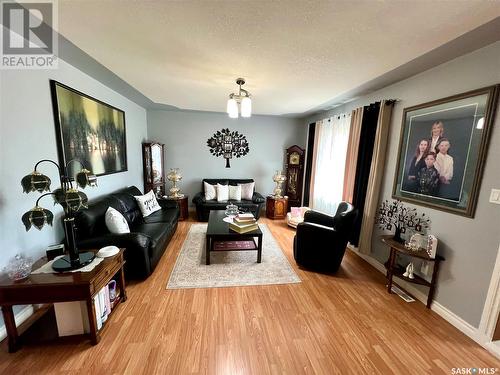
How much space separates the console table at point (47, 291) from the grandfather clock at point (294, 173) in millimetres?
4182

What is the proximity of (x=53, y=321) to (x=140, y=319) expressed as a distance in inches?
28.0

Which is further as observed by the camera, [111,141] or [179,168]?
[179,168]

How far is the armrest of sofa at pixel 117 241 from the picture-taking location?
2090mm

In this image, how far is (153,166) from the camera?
427cm

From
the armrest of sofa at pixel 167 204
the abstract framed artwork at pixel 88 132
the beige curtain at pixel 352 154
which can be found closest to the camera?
the abstract framed artwork at pixel 88 132

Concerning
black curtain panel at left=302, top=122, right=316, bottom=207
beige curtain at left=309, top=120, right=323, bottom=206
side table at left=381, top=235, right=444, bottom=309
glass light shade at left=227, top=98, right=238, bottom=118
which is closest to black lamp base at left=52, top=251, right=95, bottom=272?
glass light shade at left=227, top=98, right=238, bottom=118

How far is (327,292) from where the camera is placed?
2.24m

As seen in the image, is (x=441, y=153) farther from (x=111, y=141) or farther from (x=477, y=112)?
(x=111, y=141)

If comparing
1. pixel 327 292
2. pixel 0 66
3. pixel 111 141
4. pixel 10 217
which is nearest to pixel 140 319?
pixel 10 217

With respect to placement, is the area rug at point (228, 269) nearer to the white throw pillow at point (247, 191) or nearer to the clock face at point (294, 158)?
the white throw pillow at point (247, 191)

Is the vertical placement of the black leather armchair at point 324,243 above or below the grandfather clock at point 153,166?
below

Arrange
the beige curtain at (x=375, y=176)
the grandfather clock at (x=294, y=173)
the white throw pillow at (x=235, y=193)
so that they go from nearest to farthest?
the beige curtain at (x=375, y=176)
the white throw pillow at (x=235, y=193)
the grandfather clock at (x=294, y=173)

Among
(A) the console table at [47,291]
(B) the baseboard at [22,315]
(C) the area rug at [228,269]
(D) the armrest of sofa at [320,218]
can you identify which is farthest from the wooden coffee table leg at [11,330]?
(D) the armrest of sofa at [320,218]

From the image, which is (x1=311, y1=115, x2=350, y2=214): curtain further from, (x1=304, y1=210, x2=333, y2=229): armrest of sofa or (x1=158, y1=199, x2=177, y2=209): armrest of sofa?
(x1=158, y1=199, x2=177, y2=209): armrest of sofa
